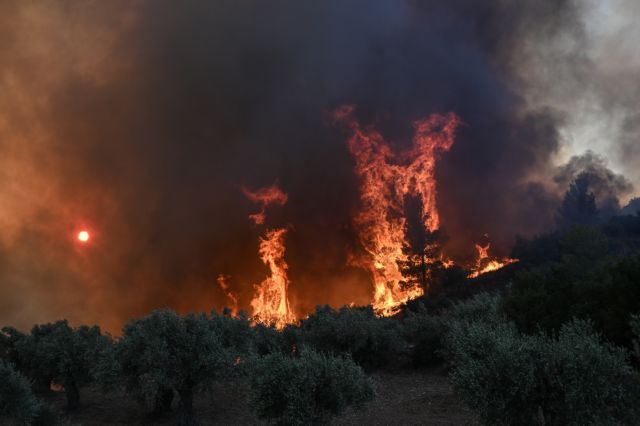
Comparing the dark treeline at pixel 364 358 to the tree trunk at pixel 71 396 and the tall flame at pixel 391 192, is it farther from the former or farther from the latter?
the tall flame at pixel 391 192

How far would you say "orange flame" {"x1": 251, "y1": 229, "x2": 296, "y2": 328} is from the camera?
87.6 m

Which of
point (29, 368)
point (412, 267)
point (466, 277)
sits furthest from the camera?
point (412, 267)

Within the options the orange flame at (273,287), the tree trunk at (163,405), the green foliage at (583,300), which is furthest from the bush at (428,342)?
the orange flame at (273,287)

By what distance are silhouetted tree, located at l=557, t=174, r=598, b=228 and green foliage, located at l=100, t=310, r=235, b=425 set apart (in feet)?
296

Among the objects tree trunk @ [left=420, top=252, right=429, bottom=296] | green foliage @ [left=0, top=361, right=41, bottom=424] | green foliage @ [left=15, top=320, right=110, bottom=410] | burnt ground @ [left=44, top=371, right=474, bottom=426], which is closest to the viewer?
green foliage @ [left=0, top=361, right=41, bottom=424]

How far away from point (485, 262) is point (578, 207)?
2969 cm

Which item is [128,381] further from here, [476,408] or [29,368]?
[476,408]

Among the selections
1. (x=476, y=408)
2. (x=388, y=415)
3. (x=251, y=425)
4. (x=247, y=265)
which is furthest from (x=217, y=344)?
(x=247, y=265)

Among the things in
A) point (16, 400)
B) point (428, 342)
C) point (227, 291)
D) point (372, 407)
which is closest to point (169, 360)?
point (16, 400)

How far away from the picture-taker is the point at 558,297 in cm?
2892

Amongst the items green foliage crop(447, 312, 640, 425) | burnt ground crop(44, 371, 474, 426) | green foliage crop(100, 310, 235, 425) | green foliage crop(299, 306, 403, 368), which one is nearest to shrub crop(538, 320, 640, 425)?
green foliage crop(447, 312, 640, 425)

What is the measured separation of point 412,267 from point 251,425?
53822mm

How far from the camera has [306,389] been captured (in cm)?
1927

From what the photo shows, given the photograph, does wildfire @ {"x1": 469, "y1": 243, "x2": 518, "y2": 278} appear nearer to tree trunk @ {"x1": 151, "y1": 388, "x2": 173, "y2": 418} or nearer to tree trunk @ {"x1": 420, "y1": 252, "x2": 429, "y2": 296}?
tree trunk @ {"x1": 420, "y1": 252, "x2": 429, "y2": 296}
